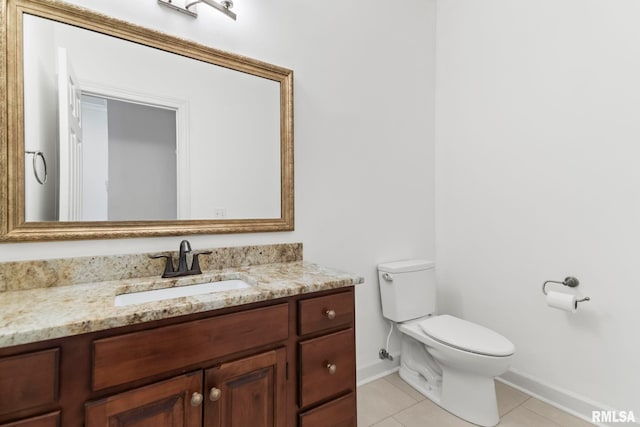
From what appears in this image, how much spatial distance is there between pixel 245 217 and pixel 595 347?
1945mm

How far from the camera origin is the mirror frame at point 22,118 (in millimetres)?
1076

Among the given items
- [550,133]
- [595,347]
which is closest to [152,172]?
[550,133]

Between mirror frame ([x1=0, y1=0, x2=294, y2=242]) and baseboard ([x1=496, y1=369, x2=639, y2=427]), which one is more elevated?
mirror frame ([x1=0, y1=0, x2=294, y2=242])

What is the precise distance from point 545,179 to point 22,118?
2.48 meters

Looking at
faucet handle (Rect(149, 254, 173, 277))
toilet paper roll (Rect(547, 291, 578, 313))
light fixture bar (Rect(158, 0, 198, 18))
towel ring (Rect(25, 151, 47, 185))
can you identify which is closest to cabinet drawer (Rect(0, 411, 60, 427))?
faucet handle (Rect(149, 254, 173, 277))

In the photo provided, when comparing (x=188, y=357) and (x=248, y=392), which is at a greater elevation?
(x=188, y=357)

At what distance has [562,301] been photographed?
164 centimetres

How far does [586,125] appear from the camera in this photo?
5.49ft

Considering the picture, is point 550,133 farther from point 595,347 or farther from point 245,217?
point 245,217

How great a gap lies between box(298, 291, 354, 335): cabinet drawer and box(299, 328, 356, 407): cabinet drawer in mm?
43

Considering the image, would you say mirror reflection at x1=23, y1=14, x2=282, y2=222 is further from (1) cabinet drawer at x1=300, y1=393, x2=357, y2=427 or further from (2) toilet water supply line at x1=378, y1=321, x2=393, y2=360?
(2) toilet water supply line at x1=378, y1=321, x2=393, y2=360

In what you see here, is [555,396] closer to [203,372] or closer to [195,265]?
[203,372]

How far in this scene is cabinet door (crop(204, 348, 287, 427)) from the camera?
3.11 ft

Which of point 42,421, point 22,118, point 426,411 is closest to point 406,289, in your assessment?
point 426,411
